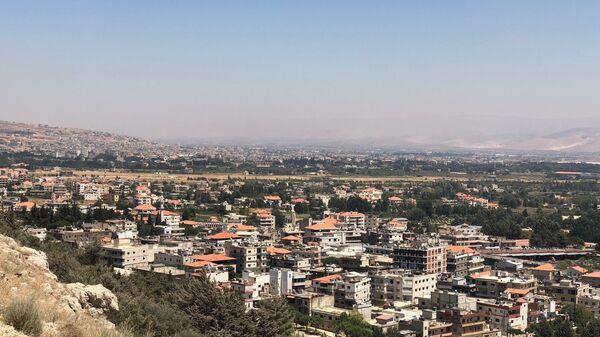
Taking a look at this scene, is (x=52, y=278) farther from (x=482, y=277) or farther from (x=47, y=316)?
(x=482, y=277)

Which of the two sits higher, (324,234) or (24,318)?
(24,318)

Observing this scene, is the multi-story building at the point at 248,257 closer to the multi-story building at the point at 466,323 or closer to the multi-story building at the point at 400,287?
the multi-story building at the point at 400,287

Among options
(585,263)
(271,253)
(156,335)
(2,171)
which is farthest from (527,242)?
(2,171)

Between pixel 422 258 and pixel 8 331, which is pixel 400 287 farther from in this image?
pixel 8 331

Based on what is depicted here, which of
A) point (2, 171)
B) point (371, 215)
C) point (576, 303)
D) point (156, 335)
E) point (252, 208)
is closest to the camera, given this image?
point (156, 335)

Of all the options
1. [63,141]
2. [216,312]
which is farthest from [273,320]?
[63,141]

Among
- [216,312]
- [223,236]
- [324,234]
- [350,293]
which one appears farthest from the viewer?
[324,234]

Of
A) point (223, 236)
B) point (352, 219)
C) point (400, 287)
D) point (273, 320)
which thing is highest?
point (273, 320)
